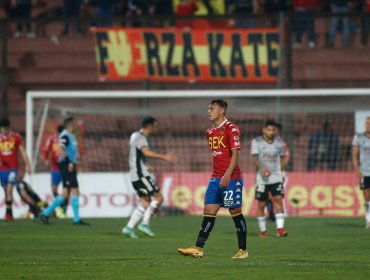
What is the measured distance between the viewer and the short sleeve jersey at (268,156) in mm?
20219

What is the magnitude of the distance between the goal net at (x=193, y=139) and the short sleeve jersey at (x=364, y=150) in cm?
467

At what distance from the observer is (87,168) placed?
28.9m

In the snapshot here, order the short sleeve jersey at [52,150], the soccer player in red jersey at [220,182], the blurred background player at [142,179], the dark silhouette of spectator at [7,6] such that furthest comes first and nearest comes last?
the dark silhouette of spectator at [7,6] → the short sleeve jersey at [52,150] → the blurred background player at [142,179] → the soccer player in red jersey at [220,182]

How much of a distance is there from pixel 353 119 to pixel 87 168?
22.1 ft

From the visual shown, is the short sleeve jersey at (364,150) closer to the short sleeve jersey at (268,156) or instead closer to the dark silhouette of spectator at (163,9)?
the short sleeve jersey at (268,156)

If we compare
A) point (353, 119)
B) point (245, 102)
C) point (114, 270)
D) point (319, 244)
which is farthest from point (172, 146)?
point (114, 270)

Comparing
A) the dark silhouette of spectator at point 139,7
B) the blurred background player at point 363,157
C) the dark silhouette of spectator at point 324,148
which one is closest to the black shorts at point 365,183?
the blurred background player at point 363,157

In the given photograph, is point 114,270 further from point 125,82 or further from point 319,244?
point 125,82

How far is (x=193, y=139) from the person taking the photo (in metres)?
30.8

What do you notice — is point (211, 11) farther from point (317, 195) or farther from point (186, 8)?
point (317, 195)

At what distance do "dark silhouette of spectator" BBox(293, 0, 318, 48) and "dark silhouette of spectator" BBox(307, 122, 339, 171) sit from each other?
9.92 feet

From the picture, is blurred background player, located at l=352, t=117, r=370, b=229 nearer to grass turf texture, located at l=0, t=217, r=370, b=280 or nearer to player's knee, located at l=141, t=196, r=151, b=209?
grass turf texture, located at l=0, t=217, r=370, b=280

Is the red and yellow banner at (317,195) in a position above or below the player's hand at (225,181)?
below

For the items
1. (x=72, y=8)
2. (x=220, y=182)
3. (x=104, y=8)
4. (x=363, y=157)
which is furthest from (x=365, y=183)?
(x=72, y=8)
